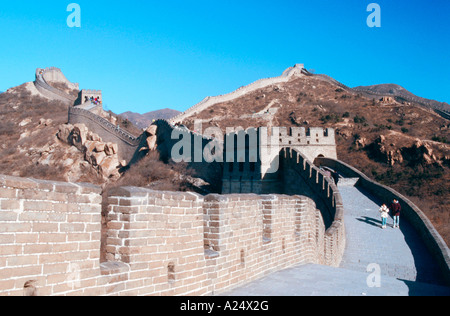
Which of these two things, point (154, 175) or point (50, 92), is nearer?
point (154, 175)

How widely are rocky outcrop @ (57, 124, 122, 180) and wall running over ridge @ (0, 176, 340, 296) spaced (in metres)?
30.3

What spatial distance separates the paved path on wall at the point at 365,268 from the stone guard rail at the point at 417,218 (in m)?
0.24

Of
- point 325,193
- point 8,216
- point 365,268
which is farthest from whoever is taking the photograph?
point 325,193

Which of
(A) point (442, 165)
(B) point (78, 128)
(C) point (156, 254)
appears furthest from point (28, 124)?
(C) point (156, 254)

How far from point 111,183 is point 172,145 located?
19.0ft

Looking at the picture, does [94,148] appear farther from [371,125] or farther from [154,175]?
[371,125]

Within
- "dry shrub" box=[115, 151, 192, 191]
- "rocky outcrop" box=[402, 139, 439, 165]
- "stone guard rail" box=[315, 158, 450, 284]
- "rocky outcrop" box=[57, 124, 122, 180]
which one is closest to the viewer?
"stone guard rail" box=[315, 158, 450, 284]

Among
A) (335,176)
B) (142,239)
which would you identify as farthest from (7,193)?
(335,176)

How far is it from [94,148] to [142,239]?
35740 millimetres

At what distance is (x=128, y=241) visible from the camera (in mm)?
→ 4305

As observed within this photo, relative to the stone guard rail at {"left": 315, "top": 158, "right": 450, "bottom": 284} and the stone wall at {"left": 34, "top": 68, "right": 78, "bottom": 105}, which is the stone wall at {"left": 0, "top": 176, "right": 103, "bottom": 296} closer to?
the stone guard rail at {"left": 315, "top": 158, "right": 450, "bottom": 284}

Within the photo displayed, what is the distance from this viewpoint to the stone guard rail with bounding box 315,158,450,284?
1109cm

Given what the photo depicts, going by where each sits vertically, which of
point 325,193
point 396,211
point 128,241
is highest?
point 325,193

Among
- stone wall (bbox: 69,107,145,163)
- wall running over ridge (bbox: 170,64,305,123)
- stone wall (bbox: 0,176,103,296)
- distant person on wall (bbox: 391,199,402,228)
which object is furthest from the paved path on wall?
wall running over ridge (bbox: 170,64,305,123)
